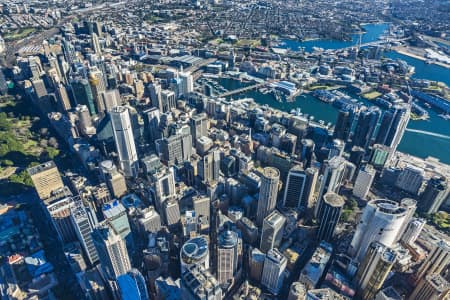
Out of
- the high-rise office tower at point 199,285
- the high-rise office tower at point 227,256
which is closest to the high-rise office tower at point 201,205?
the high-rise office tower at point 227,256

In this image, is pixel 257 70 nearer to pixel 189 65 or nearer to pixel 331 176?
pixel 189 65

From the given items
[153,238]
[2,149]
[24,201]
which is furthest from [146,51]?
[153,238]

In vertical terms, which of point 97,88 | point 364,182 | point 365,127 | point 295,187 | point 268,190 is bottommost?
point 364,182

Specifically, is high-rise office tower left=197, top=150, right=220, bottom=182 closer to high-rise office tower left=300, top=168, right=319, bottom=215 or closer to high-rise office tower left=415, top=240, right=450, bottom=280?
high-rise office tower left=300, top=168, right=319, bottom=215

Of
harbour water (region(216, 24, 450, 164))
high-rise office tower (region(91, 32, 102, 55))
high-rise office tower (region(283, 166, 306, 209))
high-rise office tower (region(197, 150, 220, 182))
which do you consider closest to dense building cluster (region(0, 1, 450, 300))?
high-rise office tower (region(283, 166, 306, 209))

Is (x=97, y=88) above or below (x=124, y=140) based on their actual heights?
above

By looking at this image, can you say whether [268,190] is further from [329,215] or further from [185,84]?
[185,84]

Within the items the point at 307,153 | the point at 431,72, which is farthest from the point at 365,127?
the point at 431,72
